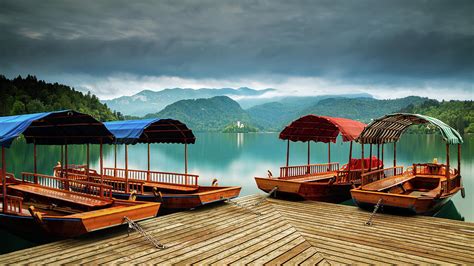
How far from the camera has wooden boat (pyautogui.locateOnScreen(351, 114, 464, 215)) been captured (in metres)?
9.73

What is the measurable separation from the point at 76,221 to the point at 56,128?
196 inches

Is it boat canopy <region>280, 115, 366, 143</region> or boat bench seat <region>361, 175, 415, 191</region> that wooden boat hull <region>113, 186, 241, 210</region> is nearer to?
boat bench seat <region>361, 175, 415, 191</region>

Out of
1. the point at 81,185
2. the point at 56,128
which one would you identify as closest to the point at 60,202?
the point at 56,128

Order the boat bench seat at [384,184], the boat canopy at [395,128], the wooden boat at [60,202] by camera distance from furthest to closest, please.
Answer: the boat bench seat at [384,184] → the boat canopy at [395,128] → the wooden boat at [60,202]

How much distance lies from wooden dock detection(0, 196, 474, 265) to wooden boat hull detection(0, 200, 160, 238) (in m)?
0.31

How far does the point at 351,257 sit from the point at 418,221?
3.75 metres

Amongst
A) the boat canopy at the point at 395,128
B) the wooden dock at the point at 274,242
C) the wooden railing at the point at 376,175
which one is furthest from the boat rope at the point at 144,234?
the boat canopy at the point at 395,128

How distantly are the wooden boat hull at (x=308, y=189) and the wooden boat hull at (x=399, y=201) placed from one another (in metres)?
1.71

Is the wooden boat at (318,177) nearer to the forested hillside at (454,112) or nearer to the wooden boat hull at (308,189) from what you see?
the wooden boat hull at (308,189)

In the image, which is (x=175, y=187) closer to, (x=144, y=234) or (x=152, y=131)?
(x=152, y=131)

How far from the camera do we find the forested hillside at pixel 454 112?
96562 mm

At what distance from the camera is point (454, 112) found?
4439 inches

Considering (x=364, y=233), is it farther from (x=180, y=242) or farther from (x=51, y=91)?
(x=51, y=91)

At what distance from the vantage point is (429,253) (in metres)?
6.64
